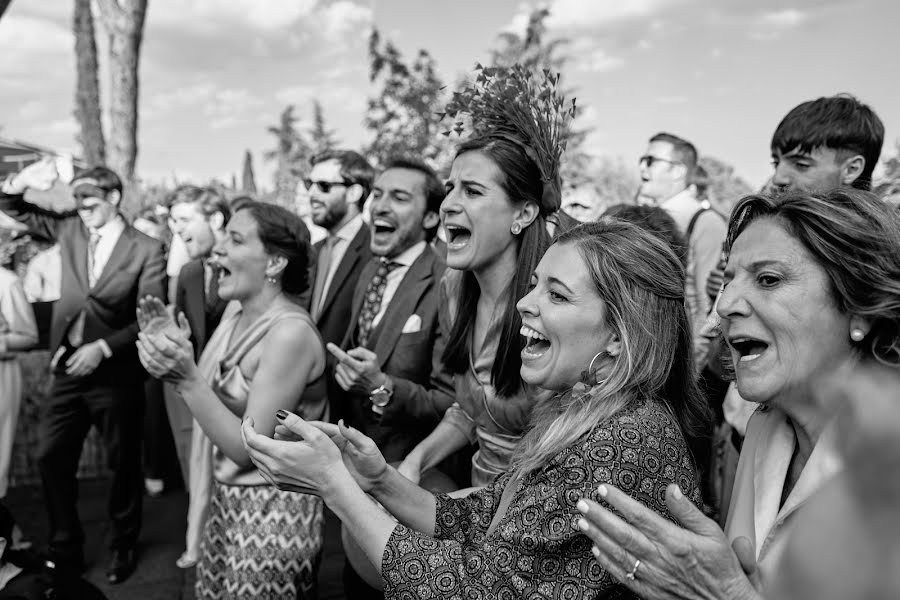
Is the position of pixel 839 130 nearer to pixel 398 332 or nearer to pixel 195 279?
pixel 398 332

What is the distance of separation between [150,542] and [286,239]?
295 cm

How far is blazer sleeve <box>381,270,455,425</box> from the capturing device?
280cm

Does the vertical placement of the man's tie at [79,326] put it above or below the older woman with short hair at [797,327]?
below

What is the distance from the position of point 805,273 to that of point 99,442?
620 centimetres

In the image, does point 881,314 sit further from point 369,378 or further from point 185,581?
Answer: point 185,581

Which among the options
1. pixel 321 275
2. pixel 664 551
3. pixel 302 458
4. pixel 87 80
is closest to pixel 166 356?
pixel 302 458

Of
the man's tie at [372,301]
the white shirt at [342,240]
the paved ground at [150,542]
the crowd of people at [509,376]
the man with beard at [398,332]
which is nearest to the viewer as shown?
the crowd of people at [509,376]

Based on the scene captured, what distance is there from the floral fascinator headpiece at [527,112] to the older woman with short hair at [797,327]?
1103mm

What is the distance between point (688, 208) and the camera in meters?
4.68

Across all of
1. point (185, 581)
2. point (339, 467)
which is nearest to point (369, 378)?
point (339, 467)

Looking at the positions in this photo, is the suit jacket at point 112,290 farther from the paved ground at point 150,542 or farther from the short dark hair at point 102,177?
the paved ground at point 150,542

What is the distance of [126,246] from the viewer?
4453 millimetres

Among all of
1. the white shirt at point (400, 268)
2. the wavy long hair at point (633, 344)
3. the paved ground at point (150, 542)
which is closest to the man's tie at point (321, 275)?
the white shirt at point (400, 268)

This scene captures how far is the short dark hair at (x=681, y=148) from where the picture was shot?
4984mm
